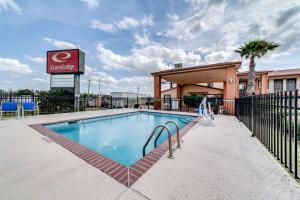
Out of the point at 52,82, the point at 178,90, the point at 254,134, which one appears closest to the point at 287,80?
the point at 178,90

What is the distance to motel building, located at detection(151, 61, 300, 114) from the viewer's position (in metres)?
10.5

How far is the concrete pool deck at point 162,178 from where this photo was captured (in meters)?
1.70

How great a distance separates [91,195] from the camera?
1673 mm

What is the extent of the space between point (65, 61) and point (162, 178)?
549 inches

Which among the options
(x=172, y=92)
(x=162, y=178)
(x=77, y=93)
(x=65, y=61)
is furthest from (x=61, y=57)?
(x=172, y=92)

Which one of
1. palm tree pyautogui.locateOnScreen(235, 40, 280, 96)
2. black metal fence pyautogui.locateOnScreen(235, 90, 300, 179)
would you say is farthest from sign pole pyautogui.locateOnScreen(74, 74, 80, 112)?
palm tree pyautogui.locateOnScreen(235, 40, 280, 96)

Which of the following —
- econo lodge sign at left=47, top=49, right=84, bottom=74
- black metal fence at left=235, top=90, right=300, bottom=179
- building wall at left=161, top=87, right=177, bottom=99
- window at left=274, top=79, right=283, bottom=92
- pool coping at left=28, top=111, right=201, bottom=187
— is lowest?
pool coping at left=28, top=111, right=201, bottom=187

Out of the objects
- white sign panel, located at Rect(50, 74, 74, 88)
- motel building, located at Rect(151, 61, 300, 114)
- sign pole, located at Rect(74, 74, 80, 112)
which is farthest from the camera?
white sign panel, located at Rect(50, 74, 74, 88)

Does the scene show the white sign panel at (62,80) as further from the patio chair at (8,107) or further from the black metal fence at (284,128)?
the black metal fence at (284,128)

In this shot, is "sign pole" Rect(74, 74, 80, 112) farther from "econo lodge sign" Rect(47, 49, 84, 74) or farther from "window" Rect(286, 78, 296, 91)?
"window" Rect(286, 78, 296, 91)

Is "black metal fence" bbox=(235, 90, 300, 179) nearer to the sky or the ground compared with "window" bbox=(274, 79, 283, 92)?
nearer to the ground

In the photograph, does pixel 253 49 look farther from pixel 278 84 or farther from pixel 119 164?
pixel 119 164

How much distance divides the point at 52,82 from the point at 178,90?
53.0 ft

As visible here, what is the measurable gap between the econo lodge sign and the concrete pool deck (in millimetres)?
10505
